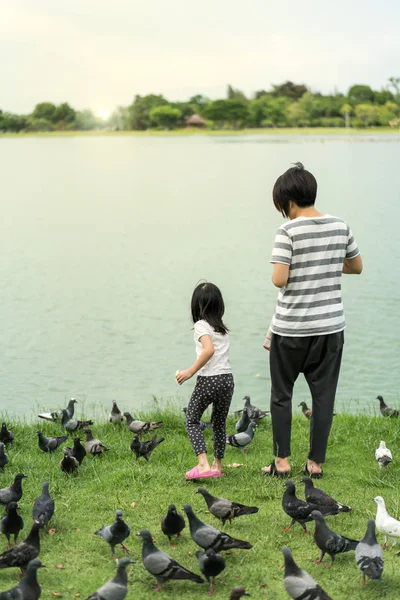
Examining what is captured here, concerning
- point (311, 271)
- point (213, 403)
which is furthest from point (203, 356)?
point (311, 271)

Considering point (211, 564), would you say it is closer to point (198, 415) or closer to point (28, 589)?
point (28, 589)

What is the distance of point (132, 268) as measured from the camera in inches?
781

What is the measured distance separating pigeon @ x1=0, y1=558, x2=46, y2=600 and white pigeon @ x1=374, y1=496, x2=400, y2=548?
6.56ft

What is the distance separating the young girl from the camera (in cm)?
549

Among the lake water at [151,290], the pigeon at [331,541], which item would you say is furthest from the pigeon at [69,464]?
the lake water at [151,290]

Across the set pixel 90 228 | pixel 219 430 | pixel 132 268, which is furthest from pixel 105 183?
pixel 219 430

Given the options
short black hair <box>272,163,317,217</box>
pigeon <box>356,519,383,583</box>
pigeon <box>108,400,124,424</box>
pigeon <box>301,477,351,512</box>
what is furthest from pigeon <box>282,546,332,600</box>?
pigeon <box>108,400,124,424</box>

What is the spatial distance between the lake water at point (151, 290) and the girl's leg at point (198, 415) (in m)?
4.02

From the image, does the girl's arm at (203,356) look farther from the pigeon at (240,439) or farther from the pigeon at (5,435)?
the pigeon at (5,435)

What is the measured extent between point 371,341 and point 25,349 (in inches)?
228

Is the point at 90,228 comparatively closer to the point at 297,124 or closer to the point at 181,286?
the point at 181,286

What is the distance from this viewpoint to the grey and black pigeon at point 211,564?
4168mm

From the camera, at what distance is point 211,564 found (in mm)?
4172

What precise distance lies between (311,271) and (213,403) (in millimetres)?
1209
